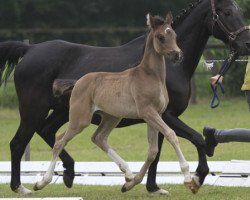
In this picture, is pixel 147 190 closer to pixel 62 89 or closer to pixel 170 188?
pixel 170 188

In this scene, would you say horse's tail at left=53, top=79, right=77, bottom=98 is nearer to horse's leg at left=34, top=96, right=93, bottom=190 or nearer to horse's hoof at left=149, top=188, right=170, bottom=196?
horse's leg at left=34, top=96, right=93, bottom=190

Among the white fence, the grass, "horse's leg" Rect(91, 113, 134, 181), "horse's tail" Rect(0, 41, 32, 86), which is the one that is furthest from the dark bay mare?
the white fence

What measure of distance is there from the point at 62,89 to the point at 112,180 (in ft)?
6.57

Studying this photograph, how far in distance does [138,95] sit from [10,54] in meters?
2.43

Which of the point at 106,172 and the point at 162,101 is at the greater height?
the point at 162,101

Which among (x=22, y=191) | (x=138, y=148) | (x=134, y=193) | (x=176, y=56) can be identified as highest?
(x=176, y=56)

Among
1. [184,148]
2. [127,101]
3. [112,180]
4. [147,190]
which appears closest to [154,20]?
[127,101]

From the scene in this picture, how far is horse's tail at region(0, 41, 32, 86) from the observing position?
9.26 m

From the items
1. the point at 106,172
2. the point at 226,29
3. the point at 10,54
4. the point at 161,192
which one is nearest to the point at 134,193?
the point at 161,192

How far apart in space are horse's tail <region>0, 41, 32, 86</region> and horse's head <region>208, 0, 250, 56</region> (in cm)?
224

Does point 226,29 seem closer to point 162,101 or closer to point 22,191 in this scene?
point 162,101

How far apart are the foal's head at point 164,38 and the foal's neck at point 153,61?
12 centimetres

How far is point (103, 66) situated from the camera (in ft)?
28.0

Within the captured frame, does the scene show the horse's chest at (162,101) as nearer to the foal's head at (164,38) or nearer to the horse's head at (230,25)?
the foal's head at (164,38)
